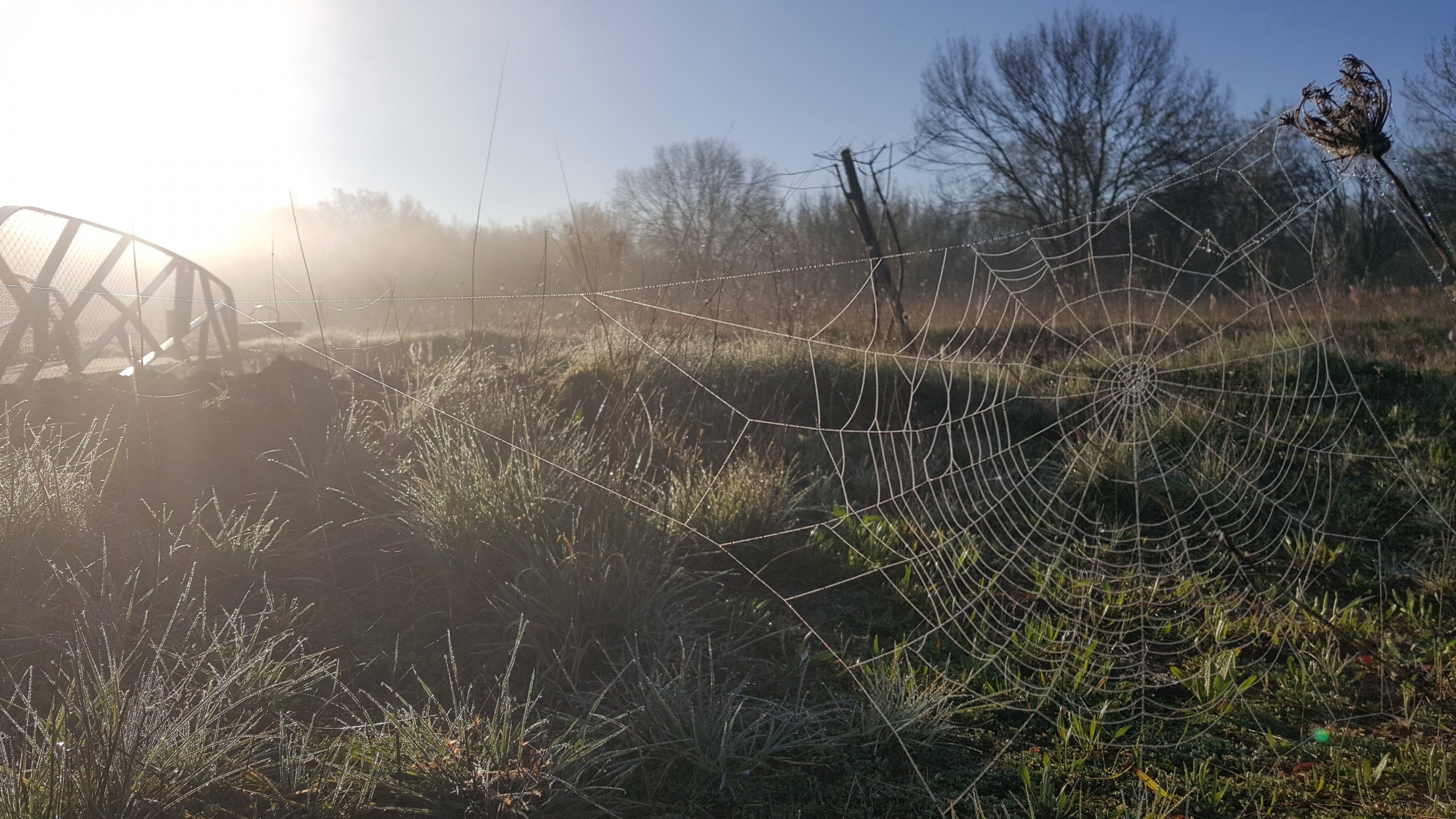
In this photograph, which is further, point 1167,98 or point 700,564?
point 1167,98

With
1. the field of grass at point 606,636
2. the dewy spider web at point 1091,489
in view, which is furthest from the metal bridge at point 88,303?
the dewy spider web at point 1091,489

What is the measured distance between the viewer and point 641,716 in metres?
1.91

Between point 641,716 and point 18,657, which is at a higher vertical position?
point 18,657

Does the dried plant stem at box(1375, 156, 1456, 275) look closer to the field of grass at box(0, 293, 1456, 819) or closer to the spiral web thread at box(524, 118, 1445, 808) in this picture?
the spiral web thread at box(524, 118, 1445, 808)

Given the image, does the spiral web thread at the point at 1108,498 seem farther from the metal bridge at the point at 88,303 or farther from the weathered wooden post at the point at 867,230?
the metal bridge at the point at 88,303

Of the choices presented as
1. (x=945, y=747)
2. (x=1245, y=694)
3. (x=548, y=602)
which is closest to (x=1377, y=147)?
(x=1245, y=694)

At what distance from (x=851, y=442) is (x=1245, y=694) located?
2698 mm

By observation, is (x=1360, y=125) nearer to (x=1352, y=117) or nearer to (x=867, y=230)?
(x=1352, y=117)

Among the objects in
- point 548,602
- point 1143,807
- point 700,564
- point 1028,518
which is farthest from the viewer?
point 1028,518

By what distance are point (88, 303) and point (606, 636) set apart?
13.2 ft

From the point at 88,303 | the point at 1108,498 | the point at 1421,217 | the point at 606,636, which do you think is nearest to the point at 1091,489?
the point at 1108,498

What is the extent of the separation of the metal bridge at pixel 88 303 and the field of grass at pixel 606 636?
0.50 metres

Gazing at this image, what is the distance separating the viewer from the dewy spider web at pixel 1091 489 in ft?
7.43

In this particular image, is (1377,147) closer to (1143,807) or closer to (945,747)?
(1143,807)
